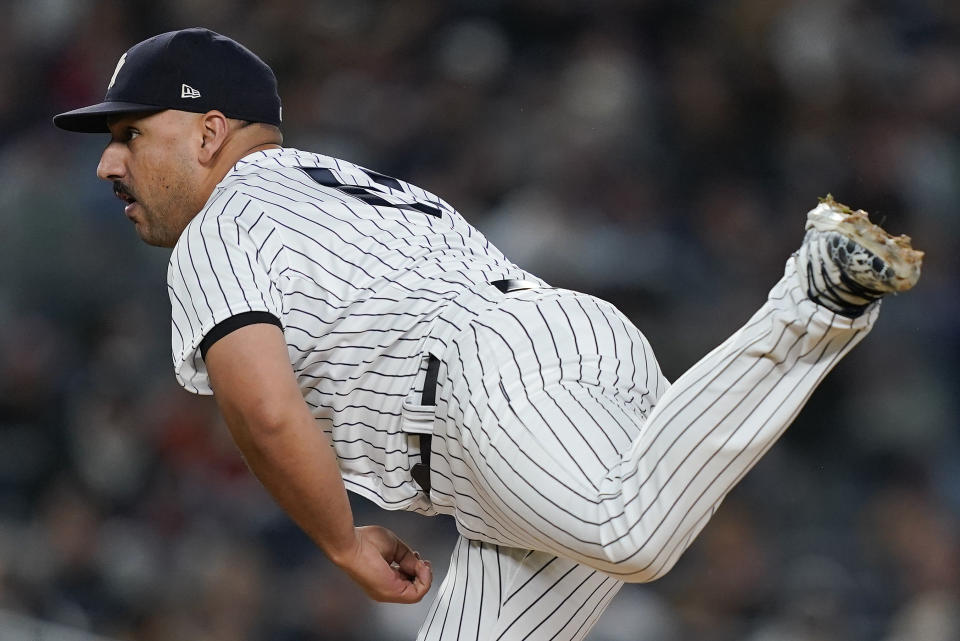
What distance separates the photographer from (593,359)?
Result: 5.62ft

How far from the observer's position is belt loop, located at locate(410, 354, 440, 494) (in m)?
1.74

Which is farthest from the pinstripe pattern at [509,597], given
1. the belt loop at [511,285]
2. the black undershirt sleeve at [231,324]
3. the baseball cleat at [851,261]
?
the baseball cleat at [851,261]

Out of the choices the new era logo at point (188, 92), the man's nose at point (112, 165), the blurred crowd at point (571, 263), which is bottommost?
the blurred crowd at point (571, 263)

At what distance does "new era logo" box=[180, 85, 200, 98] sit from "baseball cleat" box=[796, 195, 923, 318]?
3.52 ft

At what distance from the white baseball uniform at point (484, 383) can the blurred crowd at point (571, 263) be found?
192cm

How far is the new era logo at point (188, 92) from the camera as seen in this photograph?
6.51 feet

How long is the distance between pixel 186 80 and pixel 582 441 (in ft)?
3.01

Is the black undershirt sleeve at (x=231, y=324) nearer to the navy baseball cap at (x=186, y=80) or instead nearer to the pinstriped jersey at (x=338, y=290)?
the pinstriped jersey at (x=338, y=290)

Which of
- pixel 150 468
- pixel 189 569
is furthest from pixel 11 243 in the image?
pixel 189 569

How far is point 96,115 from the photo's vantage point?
6.50 ft

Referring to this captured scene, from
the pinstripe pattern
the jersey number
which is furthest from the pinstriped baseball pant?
the jersey number

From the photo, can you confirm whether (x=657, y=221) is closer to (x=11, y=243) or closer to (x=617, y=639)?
(x=617, y=639)

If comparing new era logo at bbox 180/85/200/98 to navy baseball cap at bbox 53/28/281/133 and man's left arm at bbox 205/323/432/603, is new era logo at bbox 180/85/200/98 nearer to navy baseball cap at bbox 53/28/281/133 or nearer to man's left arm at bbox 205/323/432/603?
navy baseball cap at bbox 53/28/281/133

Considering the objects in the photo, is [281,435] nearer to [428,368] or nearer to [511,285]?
[428,368]
